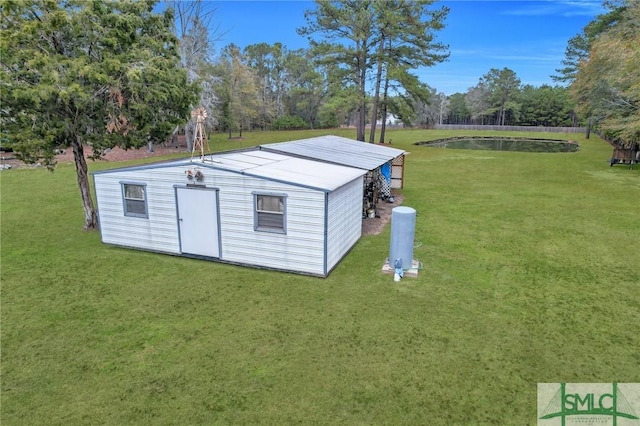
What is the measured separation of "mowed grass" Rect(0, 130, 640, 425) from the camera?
508 centimetres

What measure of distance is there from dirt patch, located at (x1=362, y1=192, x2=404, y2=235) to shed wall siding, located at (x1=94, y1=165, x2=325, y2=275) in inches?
143

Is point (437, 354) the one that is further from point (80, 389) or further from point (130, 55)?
point (130, 55)

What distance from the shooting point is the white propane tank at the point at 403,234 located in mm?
8656

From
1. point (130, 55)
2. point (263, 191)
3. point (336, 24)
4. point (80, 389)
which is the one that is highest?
point (336, 24)

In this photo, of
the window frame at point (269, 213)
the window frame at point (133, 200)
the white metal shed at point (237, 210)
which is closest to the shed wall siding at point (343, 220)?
the white metal shed at point (237, 210)

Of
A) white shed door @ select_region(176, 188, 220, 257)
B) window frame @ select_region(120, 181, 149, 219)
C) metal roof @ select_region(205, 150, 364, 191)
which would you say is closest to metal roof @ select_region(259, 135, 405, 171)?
metal roof @ select_region(205, 150, 364, 191)

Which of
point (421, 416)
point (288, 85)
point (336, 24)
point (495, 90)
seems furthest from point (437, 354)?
point (495, 90)

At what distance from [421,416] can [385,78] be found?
3186cm

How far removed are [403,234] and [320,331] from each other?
313cm

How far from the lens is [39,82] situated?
9844mm

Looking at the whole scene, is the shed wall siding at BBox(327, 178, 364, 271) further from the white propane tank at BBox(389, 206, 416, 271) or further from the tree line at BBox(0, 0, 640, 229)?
the tree line at BBox(0, 0, 640, 229)

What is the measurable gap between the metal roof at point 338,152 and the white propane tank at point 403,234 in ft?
10.9

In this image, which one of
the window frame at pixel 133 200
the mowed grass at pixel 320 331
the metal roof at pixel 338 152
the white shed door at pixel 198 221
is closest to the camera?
the mowed grass at pixel 320 331

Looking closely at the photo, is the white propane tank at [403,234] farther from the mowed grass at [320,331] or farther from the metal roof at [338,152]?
the metal roof at [338,152]
